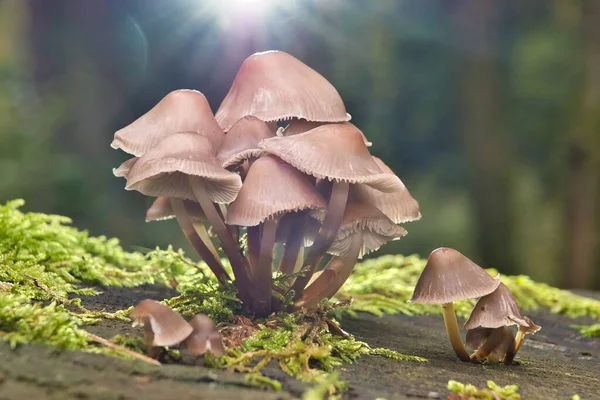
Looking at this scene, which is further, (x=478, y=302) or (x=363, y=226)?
(x=363, y=226)

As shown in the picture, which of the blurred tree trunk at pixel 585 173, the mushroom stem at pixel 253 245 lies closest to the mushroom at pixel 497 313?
the mushroom stem at pixel 253 245

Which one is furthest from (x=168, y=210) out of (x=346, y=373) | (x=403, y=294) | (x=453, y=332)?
(x=403, y=294)

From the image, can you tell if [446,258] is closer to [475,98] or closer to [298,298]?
[298,298]

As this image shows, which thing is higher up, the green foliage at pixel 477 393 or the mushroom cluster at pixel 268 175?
the mushroom cluster at pixel 268 175

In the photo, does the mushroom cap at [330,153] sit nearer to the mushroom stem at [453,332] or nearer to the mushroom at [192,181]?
the mushroom at [192,181]

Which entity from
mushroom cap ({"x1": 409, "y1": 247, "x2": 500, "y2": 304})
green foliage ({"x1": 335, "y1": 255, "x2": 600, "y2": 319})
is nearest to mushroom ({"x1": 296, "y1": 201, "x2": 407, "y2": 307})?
mushroom cap ({"x1": 409, "y1": 247, "x2": 500, "y2": 304})

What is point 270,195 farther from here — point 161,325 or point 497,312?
point 497,312
